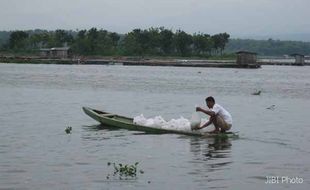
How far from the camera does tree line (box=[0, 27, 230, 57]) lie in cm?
15988

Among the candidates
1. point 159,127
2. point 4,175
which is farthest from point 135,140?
point 4,175

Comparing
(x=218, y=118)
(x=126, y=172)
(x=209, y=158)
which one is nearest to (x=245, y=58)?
(x=218, y=118)

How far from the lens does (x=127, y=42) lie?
16275 centimetres

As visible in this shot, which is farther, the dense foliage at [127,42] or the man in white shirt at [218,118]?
the dense foliage at [127,42]

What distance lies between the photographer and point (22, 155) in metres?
18.7

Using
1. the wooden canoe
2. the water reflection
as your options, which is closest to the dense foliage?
the wooden canoe

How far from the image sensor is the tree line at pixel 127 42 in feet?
525

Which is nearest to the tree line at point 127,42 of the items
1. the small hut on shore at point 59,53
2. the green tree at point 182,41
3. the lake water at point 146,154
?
the green tree at point 182,41

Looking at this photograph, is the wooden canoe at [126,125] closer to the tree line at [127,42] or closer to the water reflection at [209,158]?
the water reflection at [209,158]

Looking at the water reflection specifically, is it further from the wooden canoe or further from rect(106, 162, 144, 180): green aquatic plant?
rect(106, 162, 144, 180): green aquatic plant

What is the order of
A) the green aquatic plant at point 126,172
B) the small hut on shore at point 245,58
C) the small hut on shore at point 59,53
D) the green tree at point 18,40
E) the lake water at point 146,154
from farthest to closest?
the green tree at point 18,40, the small hut on shore at point 59,53, the small hut on shore at point 245,58, the green aquatic plant at point 126,172, the lake water at point 146,154

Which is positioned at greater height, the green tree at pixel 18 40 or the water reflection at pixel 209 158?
the green tree at pixel 18 40

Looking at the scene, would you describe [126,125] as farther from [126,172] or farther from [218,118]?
[126,172]

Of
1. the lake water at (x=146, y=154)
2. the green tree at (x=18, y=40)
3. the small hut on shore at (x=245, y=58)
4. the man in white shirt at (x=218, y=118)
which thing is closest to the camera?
the lake water at (x=146, y=154)
